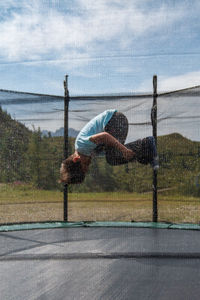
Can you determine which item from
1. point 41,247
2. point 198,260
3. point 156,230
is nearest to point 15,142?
point 41,247

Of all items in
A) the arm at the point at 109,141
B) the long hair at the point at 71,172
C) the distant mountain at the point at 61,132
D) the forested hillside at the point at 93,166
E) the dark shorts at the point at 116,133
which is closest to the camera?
the arm at the point at 109,141

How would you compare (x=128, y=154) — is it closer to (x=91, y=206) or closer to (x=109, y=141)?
(x=109, y=141)

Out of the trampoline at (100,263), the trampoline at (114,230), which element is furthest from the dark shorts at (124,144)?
the trampoline at (100,263)

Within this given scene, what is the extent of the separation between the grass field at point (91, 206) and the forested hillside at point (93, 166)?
0.09m

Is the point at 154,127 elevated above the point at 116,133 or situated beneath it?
elevated above

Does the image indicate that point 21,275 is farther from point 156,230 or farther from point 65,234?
point 156,230

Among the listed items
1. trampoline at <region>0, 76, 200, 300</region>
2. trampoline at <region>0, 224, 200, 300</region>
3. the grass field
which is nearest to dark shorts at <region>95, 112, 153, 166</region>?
trampoline at <region>0, 76, 200, 300</region>

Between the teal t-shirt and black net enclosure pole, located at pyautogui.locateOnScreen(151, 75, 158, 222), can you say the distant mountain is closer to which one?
the teal t-shirt

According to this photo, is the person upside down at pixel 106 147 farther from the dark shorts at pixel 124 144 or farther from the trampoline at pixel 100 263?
the trampoline at pixel 100 263

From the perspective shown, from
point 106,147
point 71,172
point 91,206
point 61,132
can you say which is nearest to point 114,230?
point 91,206

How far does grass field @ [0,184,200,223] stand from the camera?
3750 millimetres

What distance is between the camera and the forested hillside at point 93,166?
368cm

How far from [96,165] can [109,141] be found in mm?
686

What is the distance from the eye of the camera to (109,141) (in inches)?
120
